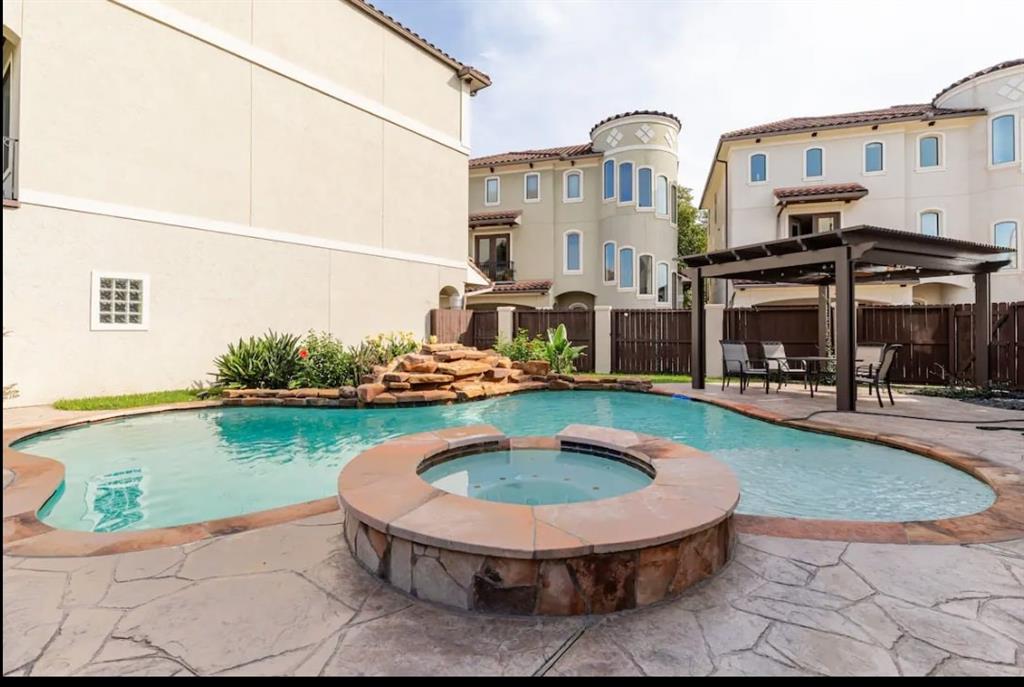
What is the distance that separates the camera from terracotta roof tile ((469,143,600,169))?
2270cm

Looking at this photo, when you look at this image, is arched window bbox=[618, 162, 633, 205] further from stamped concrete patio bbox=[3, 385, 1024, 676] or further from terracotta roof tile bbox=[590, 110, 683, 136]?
stamped concrete patio bbox=[3, 385, 1024, 676]

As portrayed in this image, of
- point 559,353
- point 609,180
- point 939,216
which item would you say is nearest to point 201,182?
point 559,353

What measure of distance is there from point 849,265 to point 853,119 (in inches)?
566

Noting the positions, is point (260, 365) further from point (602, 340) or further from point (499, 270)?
point (499, 270)

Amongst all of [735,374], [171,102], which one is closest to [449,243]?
[171,102]

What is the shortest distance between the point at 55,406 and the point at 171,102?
6328 millimetres

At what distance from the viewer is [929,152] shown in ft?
60.3

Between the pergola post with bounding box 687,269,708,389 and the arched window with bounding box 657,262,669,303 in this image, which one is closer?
the pergola post with bounding box 687,269,708,389

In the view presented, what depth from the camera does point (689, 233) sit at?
32.8 m

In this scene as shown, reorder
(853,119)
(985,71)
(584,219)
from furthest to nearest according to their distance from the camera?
(584,219) → (853,119) → (985,71)

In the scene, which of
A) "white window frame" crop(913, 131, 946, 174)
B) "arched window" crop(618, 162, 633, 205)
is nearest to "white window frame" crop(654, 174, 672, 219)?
"arched window" crop(618, 162, 633, 205)

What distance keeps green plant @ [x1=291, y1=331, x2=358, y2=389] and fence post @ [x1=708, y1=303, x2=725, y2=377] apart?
930 cm

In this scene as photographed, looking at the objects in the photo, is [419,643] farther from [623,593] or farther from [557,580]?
[623,593]

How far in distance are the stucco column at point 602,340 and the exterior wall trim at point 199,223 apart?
5.67 metres
